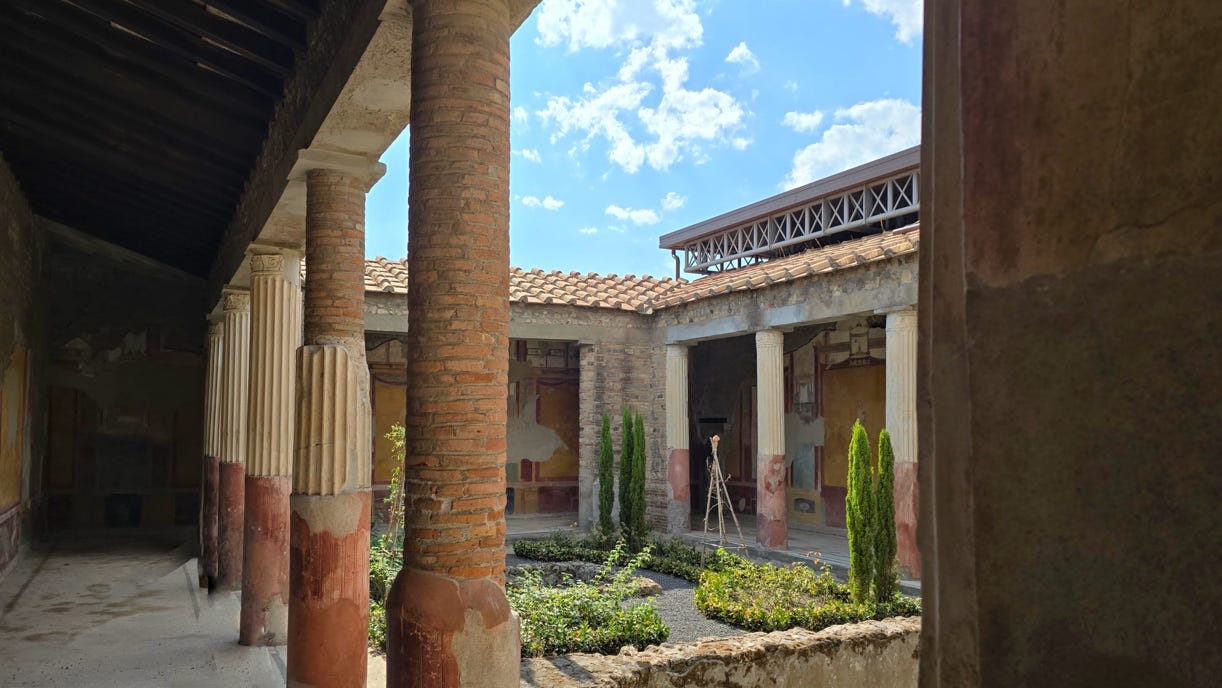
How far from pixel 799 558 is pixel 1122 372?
37.2 ft

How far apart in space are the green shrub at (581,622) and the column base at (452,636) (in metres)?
3.15

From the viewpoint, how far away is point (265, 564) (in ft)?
22.1

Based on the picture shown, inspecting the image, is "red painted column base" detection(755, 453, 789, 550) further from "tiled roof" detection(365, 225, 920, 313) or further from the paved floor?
the paved floor

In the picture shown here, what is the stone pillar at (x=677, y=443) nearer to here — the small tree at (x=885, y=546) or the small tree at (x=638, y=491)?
the small tree at (x=638, y=491)

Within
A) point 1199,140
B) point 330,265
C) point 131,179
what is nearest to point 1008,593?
point 1199,140

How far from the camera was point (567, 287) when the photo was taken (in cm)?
1484

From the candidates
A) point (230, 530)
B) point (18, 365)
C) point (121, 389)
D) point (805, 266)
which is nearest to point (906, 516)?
point (805, 266)

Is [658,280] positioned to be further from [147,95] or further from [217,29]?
[217,29]

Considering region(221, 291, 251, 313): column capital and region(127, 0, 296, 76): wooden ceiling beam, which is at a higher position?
region(127, 0, 296, 76): wooden ceiling beam

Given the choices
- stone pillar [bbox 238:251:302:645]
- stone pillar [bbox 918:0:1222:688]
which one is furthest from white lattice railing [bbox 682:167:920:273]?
stone pillar [bbox 918:0:1222:688]

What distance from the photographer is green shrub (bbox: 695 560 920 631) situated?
8.15m

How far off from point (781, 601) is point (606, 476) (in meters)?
5.20

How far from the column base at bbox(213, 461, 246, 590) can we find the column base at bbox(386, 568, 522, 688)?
251 inches

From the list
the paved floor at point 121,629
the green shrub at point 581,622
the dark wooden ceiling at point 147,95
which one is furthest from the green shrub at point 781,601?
the dark wooden ceiling at point 147,95
